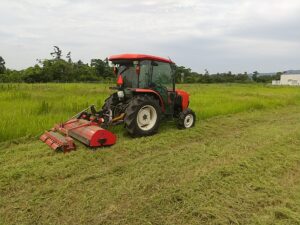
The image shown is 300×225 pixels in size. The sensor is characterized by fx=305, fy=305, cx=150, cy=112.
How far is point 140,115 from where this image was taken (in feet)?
20.7

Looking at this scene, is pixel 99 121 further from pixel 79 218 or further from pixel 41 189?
pixel 79 218

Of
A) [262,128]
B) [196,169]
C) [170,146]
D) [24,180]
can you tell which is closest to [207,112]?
[262,128]

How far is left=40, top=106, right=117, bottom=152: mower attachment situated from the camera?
200 inches

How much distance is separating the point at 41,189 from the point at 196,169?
2122 mm

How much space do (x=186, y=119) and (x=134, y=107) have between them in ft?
5.79

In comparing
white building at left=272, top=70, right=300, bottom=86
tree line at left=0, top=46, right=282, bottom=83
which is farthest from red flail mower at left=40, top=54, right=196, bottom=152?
white building at left=272, top=70, right=300, bottom=86

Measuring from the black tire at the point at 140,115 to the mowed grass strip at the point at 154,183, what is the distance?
251 millimetres

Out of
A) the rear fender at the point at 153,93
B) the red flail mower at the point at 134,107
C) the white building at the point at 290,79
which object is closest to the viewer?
the red flail mower at the point at 134,107

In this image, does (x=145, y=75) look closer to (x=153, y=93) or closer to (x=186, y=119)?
(x=153, y=93)

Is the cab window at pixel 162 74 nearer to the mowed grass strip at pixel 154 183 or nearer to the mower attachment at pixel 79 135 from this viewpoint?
the mowed grass strip at pixel 154 183

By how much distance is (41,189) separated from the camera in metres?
3.63

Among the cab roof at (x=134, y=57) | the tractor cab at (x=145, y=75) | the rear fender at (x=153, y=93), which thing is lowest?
the rear fender at (x=153, y=93)

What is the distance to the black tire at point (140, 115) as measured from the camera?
19.8 feet

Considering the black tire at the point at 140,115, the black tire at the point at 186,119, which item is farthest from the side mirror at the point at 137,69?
the black tire at the point at 186,119
